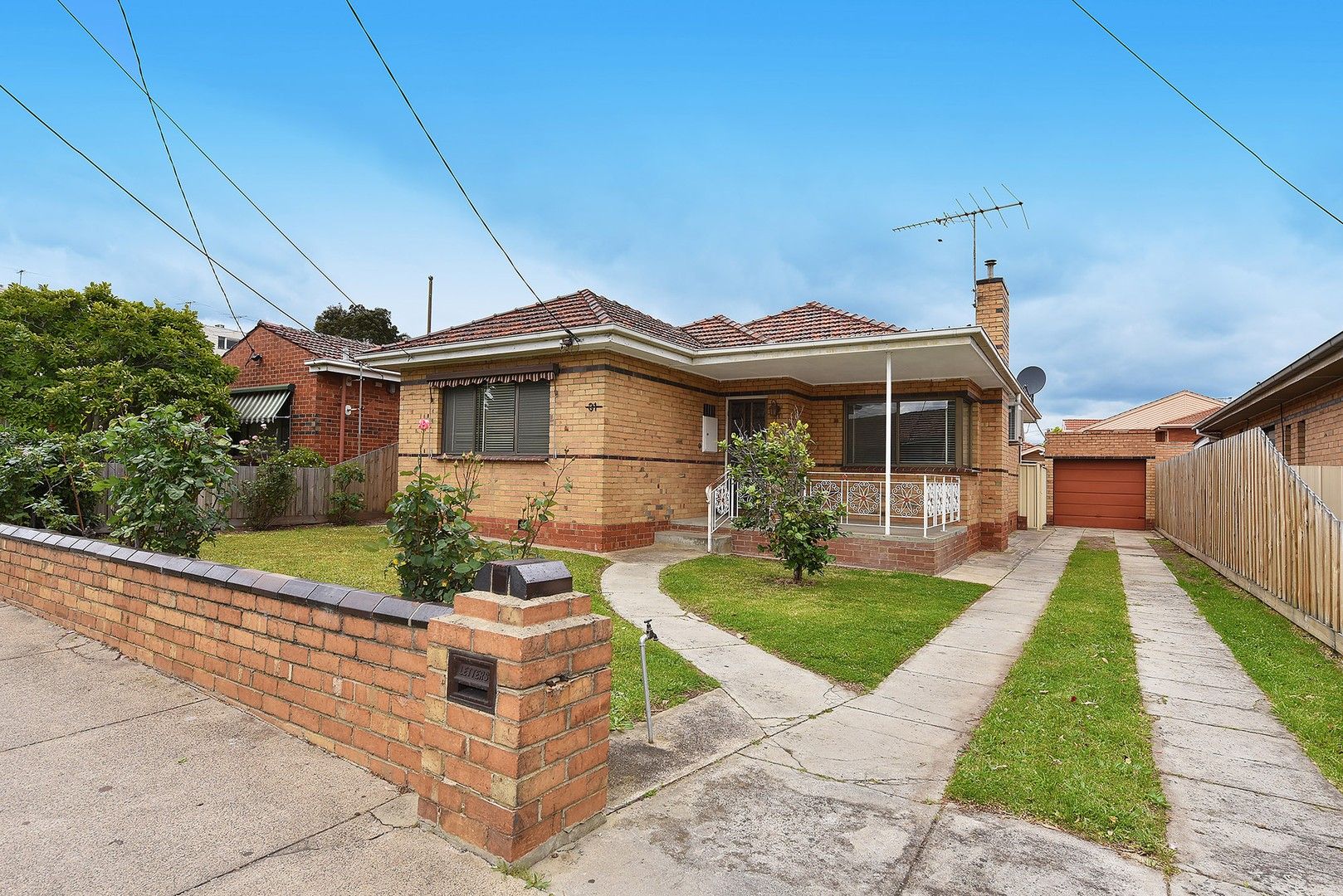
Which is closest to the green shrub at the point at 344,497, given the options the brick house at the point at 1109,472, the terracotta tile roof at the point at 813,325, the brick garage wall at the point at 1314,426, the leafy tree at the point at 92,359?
the leafy tree at the point at 92,359

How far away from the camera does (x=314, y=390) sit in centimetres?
1681

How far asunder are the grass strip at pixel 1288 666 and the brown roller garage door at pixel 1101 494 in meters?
13.8

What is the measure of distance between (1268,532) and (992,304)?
8.61 m

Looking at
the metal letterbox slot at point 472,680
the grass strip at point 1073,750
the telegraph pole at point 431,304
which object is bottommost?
the grass strip at point 1073,750

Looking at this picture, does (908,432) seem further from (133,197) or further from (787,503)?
(133,197)

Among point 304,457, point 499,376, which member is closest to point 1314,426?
point 499,376

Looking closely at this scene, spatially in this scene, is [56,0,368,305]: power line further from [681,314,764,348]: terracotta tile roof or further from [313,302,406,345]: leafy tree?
[313,302,406,345]: leafy tree

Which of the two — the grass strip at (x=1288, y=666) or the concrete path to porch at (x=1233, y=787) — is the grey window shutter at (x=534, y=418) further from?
the grass strip at (x=1288, y=666)

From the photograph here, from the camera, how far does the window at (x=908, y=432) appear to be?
1228 cm

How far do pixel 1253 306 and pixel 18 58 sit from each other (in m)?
29.3

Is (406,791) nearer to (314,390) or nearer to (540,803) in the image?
(540,803)

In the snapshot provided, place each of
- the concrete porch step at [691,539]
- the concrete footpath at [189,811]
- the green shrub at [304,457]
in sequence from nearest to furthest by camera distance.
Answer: the concrete footpath at [189,811], the concrete porch step at [691,539], the green shrub at [304,457]

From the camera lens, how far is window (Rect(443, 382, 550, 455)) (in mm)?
11547

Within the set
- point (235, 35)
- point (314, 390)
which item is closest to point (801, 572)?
point (235, 35)
